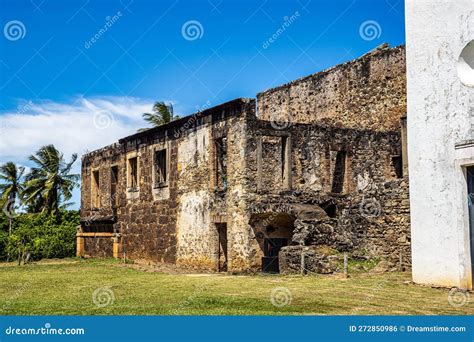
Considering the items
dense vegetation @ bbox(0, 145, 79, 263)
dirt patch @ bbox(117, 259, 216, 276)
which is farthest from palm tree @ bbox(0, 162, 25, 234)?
dirt patch @ bbox(117, 259, 216, 276)

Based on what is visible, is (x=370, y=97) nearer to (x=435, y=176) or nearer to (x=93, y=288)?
(x=435, y=176)

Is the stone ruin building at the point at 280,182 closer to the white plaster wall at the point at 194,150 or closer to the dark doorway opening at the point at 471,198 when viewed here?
the white plaster wall at the point at 194,150

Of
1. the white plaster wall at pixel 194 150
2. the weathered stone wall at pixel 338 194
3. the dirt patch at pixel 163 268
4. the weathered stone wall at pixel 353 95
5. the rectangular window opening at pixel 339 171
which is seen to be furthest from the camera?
the weathered stone wall at pixel 353 95

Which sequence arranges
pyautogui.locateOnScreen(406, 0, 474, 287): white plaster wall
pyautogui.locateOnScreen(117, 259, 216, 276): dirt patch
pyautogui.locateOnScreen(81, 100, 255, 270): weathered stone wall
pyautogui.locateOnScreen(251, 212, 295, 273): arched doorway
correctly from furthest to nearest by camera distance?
pyautogui.locateOnScreen(117, 259, 216, 276): dirt patch, pyautogui.locateOnScreen(81, 100, 255, 270): weathered stone wall, pyautogui.locateOnScreen(251, 212, 295, 273): arched doorway, pyautogui.locateOnScreen(406, 0, 474, 287): white plaster wall

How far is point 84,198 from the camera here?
31078 millimetres

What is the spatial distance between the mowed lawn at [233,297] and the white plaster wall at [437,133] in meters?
0.59

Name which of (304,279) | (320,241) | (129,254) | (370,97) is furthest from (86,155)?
(304,279)

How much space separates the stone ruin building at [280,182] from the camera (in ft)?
58.0

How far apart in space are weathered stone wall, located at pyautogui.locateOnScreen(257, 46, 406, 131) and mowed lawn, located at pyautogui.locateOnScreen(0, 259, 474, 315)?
9.80 metres

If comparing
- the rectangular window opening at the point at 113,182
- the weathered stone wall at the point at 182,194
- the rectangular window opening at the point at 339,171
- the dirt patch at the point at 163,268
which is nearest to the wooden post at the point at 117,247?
the weathered stone wall at the point at 182,194

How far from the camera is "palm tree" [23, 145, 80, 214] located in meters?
36.0

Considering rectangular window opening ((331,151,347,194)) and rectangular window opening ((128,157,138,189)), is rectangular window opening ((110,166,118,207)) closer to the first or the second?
rectangular window opening ((128,157,138,189))

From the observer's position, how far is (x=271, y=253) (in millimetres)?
19406

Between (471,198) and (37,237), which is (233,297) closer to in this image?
(471,198)
